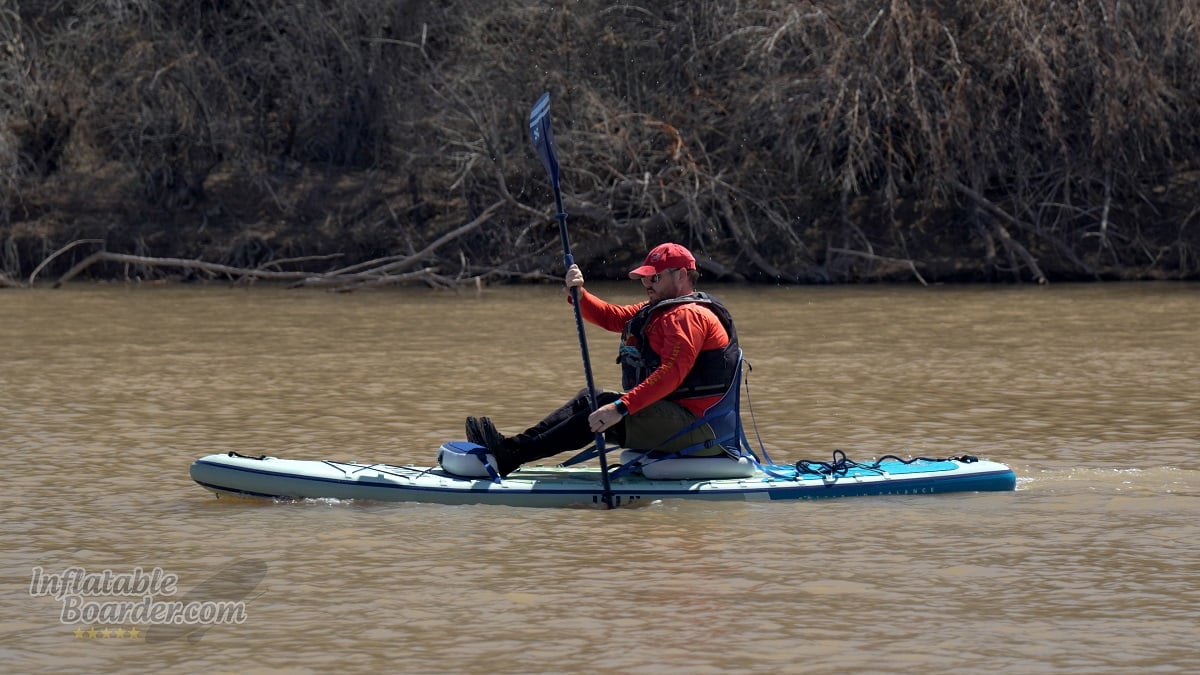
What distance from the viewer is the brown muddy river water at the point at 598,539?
16.8ft

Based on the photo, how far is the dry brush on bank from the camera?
2056cm

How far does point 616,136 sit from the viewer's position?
67.7ft

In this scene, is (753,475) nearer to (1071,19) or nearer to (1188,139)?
(1071,19)

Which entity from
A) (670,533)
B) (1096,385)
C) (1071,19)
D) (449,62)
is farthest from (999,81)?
(670,533)

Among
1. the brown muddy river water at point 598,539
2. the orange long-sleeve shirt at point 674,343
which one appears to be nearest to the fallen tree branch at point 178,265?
the brown muddy river water at point 598,539

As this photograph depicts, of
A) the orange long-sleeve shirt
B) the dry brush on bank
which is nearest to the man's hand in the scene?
the orange long-sleeve shirt

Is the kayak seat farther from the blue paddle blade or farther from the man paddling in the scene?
the blue paddle blade

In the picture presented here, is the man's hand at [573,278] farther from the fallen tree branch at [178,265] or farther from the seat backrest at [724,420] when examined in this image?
the fallen tree branch at [178,265]

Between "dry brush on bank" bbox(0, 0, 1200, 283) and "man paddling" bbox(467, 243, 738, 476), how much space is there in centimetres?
1278

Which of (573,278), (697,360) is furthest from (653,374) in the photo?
(573,278)

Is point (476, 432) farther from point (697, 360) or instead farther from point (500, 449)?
point (697, 360)

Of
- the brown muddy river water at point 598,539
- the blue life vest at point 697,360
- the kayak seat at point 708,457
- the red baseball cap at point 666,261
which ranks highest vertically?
the red baseball cap at point 666,261

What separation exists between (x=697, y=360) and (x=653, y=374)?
29 cm

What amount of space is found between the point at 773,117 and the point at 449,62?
4951 millimetres
